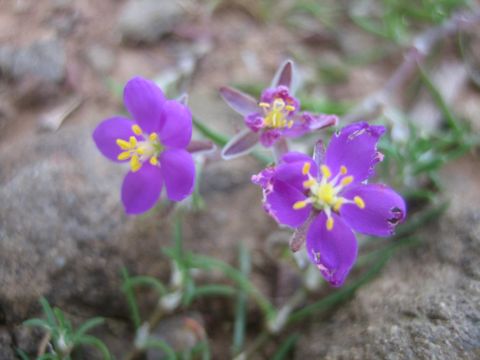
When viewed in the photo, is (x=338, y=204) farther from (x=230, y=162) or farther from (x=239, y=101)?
(x=230, y=162)

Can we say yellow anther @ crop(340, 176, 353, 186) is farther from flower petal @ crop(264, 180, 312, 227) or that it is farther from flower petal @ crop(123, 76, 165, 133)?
flower petal @ crop(123, 76, 165, 133)

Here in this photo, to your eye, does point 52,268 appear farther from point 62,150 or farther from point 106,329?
point 62,150

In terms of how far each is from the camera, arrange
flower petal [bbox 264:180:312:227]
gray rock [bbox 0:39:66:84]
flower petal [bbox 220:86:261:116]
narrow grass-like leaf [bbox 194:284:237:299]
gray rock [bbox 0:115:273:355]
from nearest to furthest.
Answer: flower petal [bbox 264:180:312:227] → flower petal [bbox 220:86:261:116] → gray rock [bbox 0:115:273:355] → narrow grass-like leaf [bbox 194:284:237:299] → gray rock [bbox 0:39:66:84]

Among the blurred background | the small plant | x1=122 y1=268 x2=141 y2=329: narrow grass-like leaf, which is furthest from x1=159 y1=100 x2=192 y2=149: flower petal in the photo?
the small plant

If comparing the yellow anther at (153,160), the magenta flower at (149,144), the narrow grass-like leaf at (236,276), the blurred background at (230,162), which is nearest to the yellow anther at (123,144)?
the magenta flower at (149,144)

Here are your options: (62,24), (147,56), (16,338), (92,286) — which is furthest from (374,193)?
(62,24)

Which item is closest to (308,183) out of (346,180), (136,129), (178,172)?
(346,180)
